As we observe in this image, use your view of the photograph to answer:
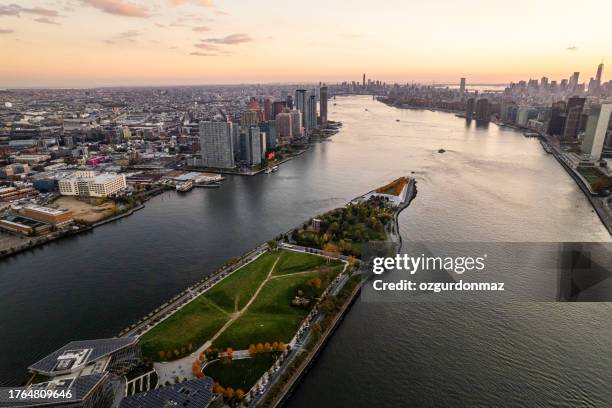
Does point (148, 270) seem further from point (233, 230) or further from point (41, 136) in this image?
point (41, 136)

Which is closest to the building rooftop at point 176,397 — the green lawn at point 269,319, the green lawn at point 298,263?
the green lawn at point 269,319

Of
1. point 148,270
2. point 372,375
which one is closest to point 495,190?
point 372,375

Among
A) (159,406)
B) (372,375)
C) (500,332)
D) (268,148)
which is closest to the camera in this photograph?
(159,406)

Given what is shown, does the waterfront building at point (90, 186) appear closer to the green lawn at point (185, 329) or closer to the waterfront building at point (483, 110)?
the green lawn at point (185, 329)

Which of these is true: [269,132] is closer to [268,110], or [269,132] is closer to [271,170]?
[271,170]

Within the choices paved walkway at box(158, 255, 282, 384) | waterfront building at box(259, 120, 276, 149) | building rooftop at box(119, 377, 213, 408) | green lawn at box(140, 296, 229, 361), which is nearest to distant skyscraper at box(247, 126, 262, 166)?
waterfront building at box(259, 120, 276, 149)

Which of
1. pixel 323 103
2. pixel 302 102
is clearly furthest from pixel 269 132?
pixel 323 103
